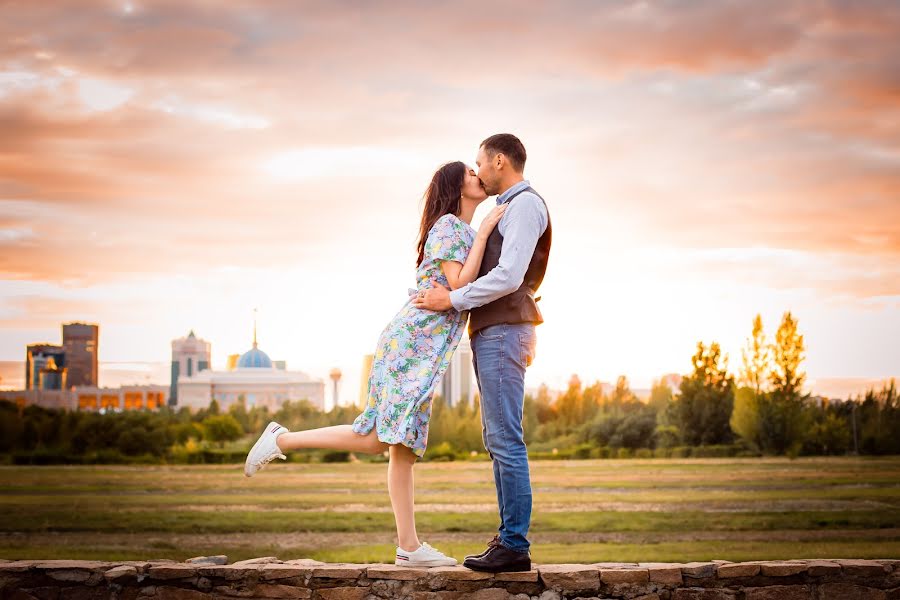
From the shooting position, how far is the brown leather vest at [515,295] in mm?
4434

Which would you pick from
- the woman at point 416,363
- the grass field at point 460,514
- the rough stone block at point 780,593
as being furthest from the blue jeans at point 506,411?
the grass field at point 460,514

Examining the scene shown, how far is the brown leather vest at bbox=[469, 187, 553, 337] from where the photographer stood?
4.43 meters

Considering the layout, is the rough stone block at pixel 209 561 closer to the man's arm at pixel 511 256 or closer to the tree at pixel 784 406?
the man's arm at pixel 511 256

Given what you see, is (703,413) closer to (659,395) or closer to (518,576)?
(659,395)

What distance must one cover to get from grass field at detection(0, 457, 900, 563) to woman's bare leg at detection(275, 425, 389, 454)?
611 cm

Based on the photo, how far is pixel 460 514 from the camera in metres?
15.8

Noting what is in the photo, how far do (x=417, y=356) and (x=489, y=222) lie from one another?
757mm

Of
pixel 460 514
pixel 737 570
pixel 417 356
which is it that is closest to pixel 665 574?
pixel 737 570

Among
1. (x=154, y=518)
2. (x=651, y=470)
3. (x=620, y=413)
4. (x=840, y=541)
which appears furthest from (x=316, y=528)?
(x=620, y=413)

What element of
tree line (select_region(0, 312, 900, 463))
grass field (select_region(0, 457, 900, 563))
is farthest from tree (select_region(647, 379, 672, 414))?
grass field (select_region(0, 457, 900, 563))

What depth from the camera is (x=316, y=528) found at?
47.6ft

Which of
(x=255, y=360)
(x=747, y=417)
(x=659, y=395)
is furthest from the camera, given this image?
(x=255, y=360)

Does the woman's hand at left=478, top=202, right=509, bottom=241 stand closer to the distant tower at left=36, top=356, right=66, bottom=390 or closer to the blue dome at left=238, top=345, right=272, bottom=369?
the distant tower at left=36, top=356, right=66, bottom=390

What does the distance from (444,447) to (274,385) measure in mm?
46853
